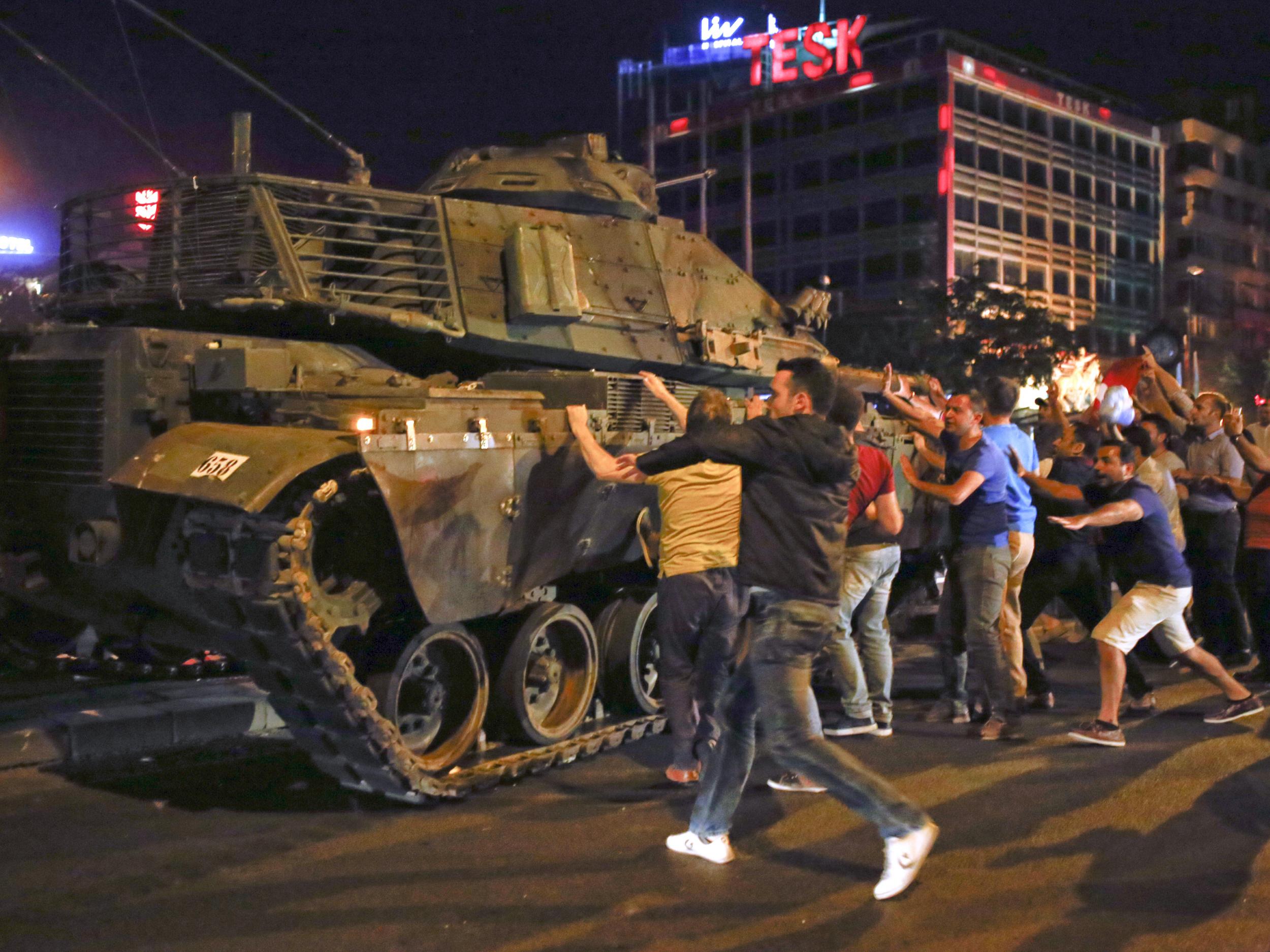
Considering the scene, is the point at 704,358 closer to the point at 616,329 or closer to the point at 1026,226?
the point at 616,329

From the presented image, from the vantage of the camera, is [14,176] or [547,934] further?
[14,176]

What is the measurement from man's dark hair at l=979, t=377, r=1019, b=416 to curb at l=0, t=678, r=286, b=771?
190 inches

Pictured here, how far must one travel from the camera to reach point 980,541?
8.13 m

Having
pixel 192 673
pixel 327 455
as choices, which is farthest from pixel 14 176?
pixel 327 455

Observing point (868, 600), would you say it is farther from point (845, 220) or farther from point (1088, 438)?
point (845, 220)

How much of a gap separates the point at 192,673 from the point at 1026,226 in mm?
54822

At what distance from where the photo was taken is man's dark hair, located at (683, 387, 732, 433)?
5.99m

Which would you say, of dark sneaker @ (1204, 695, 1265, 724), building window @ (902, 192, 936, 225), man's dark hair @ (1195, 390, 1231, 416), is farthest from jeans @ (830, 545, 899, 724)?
building window @ (902, 192, 936, 225)

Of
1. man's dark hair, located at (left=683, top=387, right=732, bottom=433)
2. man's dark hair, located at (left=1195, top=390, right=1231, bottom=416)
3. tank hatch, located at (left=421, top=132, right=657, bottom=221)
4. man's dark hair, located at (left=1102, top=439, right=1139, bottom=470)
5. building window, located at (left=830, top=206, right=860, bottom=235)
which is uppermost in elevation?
building window, located at (left=830, top=206, right=860, bottom=235)

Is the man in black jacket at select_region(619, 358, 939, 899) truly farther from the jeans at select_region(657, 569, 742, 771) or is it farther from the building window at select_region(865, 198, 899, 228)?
the building window at select_region(865, 198, 899, 228)

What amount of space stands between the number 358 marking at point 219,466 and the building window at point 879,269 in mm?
50820

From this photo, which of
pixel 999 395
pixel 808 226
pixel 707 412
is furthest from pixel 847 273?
pixel 707 412

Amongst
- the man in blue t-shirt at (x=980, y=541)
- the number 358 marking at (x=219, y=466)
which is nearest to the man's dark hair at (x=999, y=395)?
the man in blue t-shirt at (x=980, y=541)

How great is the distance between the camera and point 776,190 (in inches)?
2334
